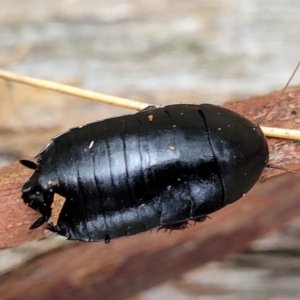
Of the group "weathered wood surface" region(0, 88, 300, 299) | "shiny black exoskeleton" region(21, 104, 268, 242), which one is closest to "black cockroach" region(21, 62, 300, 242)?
"shiny black exoskeleton" region(21, 104, 268, 242)

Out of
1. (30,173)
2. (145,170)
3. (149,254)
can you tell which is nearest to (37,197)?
(30,173)

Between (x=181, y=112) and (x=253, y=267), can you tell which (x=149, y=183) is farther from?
(x=253, y=267)

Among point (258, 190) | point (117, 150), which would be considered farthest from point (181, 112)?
point (258, 190)

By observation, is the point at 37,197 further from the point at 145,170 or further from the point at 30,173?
the point at 145,170

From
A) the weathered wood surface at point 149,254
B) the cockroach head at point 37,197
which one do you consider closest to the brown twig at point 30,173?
the cockroach head at point 37,197

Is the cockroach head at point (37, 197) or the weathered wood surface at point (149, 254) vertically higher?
the cockroach head at point (37, 197)

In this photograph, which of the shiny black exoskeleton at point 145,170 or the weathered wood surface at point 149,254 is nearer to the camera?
the shiny black exoskeleton at point 145,170

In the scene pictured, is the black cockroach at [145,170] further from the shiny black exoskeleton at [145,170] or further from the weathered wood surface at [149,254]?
the weathered wood surface at [149,254]

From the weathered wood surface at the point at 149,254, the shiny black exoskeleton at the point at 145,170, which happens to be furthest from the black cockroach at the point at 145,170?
the weathered wood surface at the point at 149,254
